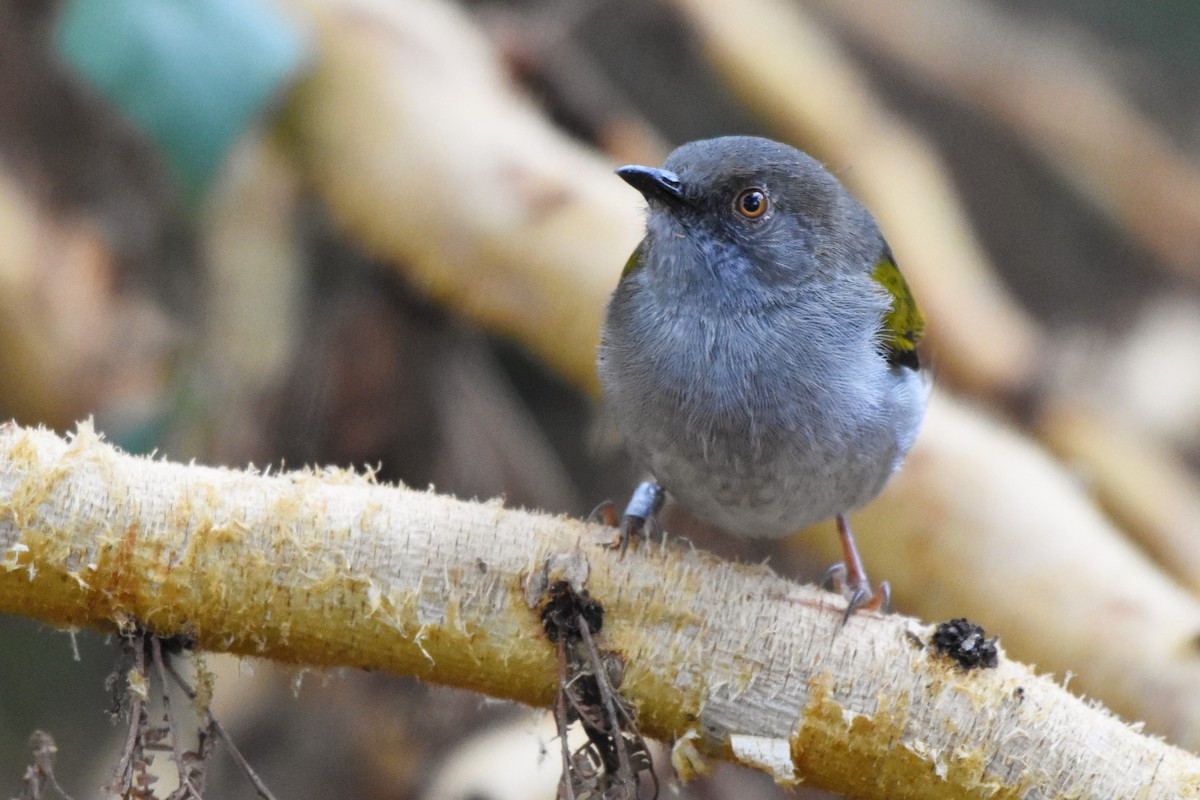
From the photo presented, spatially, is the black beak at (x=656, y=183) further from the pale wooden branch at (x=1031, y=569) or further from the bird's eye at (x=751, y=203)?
the pale wooden branch at (x=1031, y=569)

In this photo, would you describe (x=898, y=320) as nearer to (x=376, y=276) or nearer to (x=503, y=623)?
(x=503, y=623)

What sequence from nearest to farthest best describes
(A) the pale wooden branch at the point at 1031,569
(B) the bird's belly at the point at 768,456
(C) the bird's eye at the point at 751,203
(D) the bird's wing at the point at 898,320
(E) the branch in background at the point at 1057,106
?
(B) the bird's belly at the point at 768,456, (C) the bird's eye at the point at 751,203, (D) the bird's wing at the point at 898,320, (A) the pale wooden branch at the point at 1031,569, (E) the branch in background at the point at 1057,106

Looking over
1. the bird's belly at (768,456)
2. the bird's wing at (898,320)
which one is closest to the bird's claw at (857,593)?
the bird's belly at (768,456)

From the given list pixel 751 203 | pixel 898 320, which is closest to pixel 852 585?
pixel 898 320

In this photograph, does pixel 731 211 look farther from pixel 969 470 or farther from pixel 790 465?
pixel 969 470

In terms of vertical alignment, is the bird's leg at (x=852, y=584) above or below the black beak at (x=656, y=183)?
below

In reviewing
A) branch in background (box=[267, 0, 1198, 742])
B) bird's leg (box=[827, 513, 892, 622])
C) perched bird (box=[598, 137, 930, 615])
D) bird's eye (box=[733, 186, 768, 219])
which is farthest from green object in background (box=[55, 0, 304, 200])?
bird's leg (box=[827, 513, 892, 622])

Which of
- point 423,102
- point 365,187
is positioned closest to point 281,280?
point 365,187
